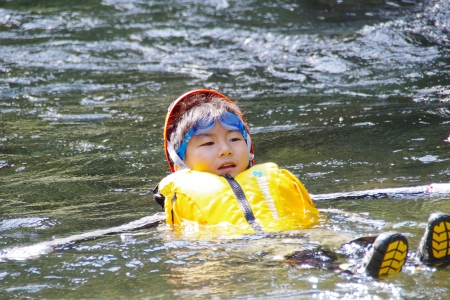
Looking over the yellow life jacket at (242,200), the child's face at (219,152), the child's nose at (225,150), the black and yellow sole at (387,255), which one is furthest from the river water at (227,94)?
the child's nose at (225,150)

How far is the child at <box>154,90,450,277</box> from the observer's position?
4.54 metres

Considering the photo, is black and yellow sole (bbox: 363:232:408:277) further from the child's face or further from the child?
the child's face

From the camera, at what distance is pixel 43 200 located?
5.98 metres

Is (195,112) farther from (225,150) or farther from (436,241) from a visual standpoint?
(436,241)

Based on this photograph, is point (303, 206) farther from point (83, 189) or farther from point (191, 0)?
point (191, 0)

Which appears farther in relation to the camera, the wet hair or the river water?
the wet hair

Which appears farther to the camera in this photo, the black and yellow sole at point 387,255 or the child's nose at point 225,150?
the child's nose at point 225,150

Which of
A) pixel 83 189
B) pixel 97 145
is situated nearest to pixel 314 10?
pixel 97 145

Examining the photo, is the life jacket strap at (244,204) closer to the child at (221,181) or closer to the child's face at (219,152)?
the child at (221,181)

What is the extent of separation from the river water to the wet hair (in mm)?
766

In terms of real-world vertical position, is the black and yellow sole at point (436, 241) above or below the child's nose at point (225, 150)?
below

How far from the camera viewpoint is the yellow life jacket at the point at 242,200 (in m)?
4.50

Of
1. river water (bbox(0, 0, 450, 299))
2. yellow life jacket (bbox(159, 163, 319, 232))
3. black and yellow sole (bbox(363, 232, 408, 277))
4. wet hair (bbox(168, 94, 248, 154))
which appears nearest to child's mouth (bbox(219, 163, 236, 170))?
yellow life jacket (bbox(159, 163, 319, 232))

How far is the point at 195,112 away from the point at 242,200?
0.92 metres
